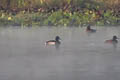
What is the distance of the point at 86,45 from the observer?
17312 millimetres

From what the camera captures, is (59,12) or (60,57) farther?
(59,12)

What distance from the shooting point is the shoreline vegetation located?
84.9 feet

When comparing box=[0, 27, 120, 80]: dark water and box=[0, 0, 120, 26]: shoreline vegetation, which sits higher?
box=[0, 0, 120, 26]: shoreline vegetation

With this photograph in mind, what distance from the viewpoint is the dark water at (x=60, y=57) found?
1206 centimetres

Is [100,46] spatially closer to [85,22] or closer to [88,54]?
[88,54]

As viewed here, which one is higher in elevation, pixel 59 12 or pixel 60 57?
pixel 59 12

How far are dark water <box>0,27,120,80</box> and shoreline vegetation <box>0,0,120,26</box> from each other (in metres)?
4.43

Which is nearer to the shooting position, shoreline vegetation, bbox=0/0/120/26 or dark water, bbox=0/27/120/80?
dark water, bbox=0/27/120/80

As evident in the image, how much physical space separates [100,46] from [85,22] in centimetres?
882

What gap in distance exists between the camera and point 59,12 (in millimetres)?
26500

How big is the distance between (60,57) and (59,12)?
11.9 meters

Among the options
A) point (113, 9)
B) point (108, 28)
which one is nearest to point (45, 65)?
point (108, 28)

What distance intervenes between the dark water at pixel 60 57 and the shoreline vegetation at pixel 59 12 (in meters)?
4.43

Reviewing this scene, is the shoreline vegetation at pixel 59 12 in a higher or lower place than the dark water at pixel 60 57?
higher
